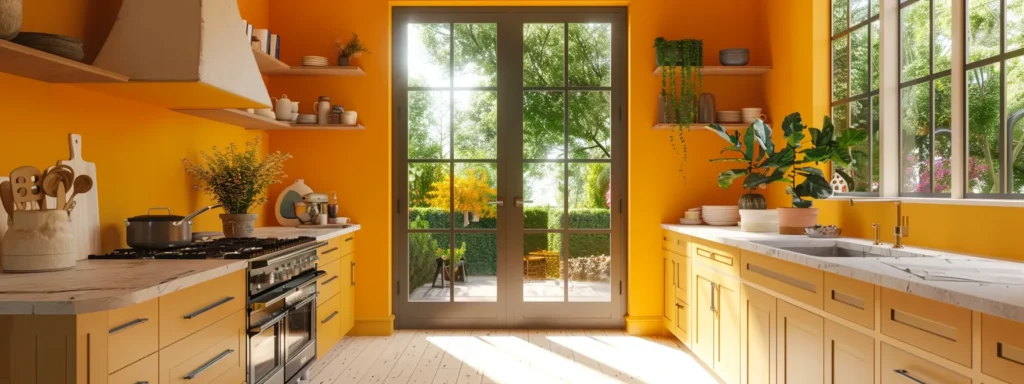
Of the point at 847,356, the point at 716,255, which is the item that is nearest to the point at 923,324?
the point at 847,356

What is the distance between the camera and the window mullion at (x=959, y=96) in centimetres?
259

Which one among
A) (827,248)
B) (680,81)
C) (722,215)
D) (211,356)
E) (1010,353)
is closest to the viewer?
(1010,353)

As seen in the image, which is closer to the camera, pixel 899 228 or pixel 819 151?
pixel 899 228

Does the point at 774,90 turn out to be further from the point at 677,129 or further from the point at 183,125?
the point at 183,125

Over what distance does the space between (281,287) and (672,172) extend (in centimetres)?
286

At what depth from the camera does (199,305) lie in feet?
6.84

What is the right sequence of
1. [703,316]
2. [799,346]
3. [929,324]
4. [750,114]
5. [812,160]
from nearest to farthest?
[929,324]
[799,346]
[812,160]
[703,316]
[750,114]

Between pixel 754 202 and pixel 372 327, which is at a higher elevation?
pixel 754 202

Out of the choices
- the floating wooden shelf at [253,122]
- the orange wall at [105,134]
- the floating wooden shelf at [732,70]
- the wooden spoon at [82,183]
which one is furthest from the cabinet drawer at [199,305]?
the floating wooden shelf at [732,70]

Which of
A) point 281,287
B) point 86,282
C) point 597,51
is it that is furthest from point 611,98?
point 86,282

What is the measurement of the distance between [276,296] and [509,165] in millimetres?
2202

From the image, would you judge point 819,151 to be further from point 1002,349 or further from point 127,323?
point 127,323

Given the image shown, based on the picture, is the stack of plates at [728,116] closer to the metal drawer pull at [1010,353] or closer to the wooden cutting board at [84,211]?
the metal drawer pull at [1010,353]

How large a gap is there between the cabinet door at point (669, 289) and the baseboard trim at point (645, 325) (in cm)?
11
